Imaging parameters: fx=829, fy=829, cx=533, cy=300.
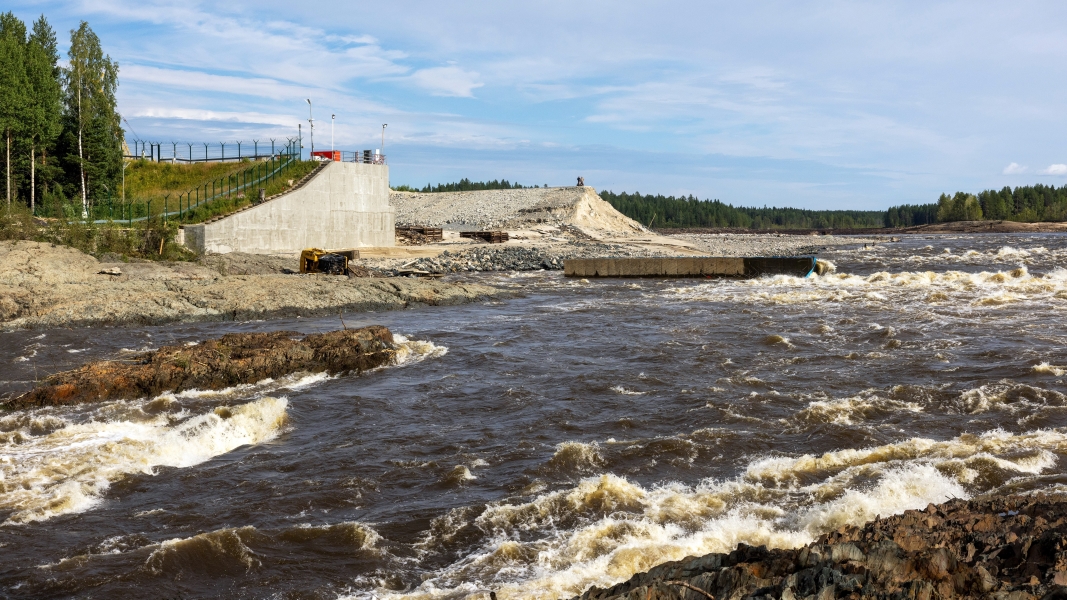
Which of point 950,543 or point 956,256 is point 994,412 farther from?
point 956,256

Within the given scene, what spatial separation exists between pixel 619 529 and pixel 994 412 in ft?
23.0

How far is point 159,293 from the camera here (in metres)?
22.3

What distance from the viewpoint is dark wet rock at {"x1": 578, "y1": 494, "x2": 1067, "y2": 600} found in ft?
12.3

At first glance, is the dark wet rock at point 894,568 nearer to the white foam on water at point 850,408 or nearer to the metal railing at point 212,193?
the white foam on water at point 850,408

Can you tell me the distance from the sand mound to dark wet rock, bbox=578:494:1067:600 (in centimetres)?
6362

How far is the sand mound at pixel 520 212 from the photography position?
73500 millimetres

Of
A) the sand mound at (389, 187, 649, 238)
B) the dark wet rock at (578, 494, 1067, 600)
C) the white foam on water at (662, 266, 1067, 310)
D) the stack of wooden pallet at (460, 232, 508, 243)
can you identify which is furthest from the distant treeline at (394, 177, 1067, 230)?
the dark wet rock at (578, 494, 1067, 600)

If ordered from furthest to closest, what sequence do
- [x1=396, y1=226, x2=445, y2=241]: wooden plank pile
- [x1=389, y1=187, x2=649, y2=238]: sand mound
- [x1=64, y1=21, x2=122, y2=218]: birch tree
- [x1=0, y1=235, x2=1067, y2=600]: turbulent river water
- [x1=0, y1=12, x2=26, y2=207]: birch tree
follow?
[x1=389, y1=187, x2=649, y2=238]: sand mound → [x1=396, y1=226, x2=445, y2=241]: wooden plank pile → [x1=64, y1=21, x2=122, y2=218]: birch tree → [x1=0, y1=12, x2=26, y2=207]: birch tree → [x1=0, y1=235, x2=1067, y2=600]: turbulent river water

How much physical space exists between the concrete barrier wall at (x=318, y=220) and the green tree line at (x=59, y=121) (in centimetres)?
595

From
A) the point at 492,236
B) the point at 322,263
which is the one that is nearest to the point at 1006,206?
the point at 492,236

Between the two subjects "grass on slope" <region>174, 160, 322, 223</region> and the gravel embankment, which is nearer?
"grass on slope" <region>174, 160, 322, 223</region>

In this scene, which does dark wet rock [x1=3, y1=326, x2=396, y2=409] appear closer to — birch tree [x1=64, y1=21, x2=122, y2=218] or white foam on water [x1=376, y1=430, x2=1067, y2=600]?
white foam on water [x1=376, y1=430, x2=1067, y2=600]

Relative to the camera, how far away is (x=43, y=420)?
11.3 m

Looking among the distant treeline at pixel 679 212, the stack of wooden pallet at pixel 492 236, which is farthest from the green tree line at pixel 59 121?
the distant treeline at pixel 679 212
